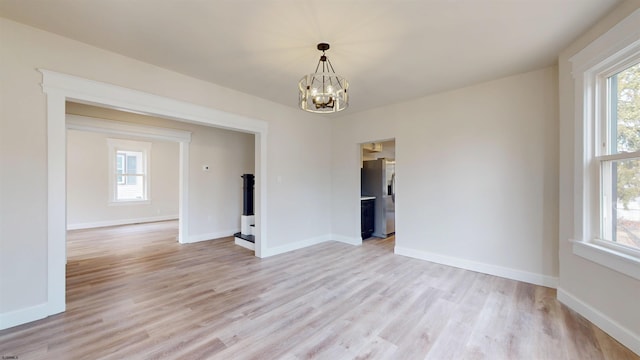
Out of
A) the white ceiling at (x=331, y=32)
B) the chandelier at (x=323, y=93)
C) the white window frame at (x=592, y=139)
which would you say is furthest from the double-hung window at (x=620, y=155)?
the chandelier at (x=323, y=93)

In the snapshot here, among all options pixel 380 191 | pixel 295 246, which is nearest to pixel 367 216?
pixel 380 191

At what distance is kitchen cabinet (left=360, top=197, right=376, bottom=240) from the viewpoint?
18.2ft

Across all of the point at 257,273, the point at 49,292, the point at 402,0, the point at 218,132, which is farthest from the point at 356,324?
the point at 218,132

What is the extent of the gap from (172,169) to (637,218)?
9.73 metres

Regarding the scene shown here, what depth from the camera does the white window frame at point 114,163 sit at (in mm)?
7184

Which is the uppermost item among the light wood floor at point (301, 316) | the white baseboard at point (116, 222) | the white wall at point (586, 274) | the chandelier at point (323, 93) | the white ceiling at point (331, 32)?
the white ceiling at point (331, 32)

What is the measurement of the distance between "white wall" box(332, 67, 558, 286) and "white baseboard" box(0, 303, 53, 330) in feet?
14.4

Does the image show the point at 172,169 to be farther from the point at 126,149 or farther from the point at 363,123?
the point at 363,123

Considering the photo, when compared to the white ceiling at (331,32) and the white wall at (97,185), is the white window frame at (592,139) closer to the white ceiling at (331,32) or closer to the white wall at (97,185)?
the white ceiling at (331,32)

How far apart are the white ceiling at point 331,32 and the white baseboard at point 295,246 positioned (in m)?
2.74

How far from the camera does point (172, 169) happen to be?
8.36m

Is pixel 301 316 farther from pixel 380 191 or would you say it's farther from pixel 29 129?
pixel 380 191

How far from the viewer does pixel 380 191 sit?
18.8 feet

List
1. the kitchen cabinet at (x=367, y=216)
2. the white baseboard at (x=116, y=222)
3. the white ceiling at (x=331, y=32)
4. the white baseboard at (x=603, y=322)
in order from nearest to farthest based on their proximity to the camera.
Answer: the white baseboard at (x=603, y=322)
the white ceiling at (x=331, y=32)
the kitchen cabinet at (x=367, y=216)
the white baseboard at (x=116, y=222)
